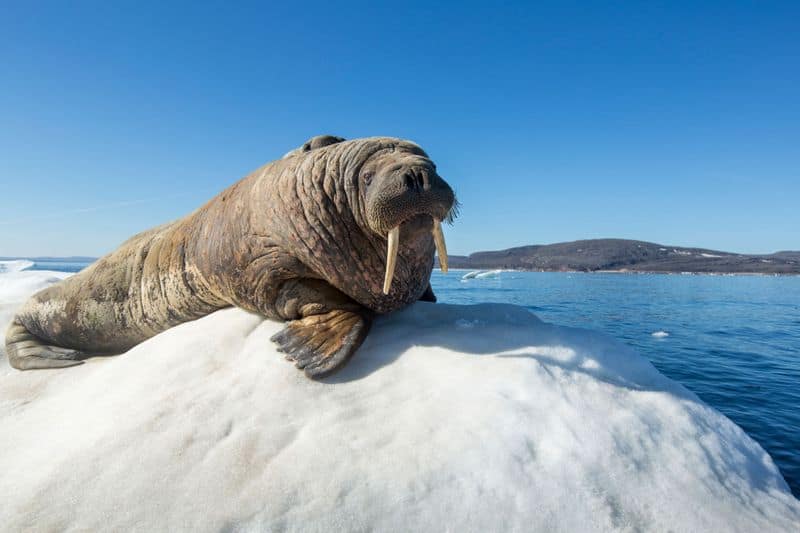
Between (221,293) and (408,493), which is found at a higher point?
(221,293)

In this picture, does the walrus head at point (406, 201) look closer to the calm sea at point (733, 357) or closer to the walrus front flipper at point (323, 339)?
the walrus front flipper at point (323, 339)

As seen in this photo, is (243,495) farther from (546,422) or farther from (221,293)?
(221,293)

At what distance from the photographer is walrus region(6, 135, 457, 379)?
2.60 m

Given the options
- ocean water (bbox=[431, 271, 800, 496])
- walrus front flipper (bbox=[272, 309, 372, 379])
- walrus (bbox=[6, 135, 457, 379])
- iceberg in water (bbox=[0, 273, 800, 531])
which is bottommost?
ocean water (bbox=[431, 271, 800, 496])

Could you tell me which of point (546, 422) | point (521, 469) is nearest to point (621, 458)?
point (546, 422)

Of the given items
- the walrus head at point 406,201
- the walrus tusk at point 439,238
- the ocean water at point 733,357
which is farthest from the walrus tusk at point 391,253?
the ocean water at point 733,357

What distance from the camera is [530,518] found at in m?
1.58

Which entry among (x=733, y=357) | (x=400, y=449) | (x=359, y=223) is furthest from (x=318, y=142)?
(x=733, y=357)

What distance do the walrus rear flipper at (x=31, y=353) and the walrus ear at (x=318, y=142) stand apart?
2.91m

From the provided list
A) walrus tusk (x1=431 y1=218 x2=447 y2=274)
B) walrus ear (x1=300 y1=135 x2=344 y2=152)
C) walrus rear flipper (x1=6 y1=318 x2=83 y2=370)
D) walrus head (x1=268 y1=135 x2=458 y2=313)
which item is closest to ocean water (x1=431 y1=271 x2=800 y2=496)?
walrus tusk (x1=431 y1=218 x2=447 y2=274)

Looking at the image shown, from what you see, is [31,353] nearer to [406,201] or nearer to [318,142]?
[318,142]

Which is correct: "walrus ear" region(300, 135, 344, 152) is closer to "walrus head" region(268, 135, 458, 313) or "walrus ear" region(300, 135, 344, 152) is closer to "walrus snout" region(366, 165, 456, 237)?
"walrus head" region(268, 135, 458, 313)

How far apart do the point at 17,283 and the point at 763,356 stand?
14.4 meters

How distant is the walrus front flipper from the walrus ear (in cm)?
151
